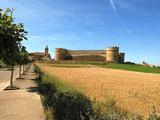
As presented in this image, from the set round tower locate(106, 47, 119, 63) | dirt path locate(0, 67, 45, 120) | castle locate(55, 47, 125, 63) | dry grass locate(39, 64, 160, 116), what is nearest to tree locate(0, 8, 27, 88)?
dirt path locate(0, 67, 45, 120)

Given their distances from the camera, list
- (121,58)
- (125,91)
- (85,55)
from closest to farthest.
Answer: (125,91) < (121,58) < (85,55)

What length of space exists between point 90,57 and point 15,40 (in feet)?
500

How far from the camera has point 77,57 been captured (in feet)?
533

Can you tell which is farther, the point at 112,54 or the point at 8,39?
the point at 112,54

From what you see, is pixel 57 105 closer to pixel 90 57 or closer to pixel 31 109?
pixel 31 109

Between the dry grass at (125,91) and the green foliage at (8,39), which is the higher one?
the green foliage at (8,39)

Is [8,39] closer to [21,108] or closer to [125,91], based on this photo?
[21,108]

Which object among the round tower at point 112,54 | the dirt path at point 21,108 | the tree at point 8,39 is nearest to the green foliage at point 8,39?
the tree at point 8,39

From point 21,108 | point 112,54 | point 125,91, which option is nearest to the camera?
point 21,108

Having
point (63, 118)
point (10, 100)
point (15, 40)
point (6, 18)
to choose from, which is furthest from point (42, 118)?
point (10, 100)

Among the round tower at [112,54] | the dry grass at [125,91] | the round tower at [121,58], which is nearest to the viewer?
the dry grass at [125,91]

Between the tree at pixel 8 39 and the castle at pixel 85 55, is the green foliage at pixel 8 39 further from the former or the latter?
the castle at pixel 85 55

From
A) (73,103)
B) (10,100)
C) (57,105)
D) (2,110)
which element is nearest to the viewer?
(73,103)

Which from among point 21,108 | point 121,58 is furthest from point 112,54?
point 21,108
